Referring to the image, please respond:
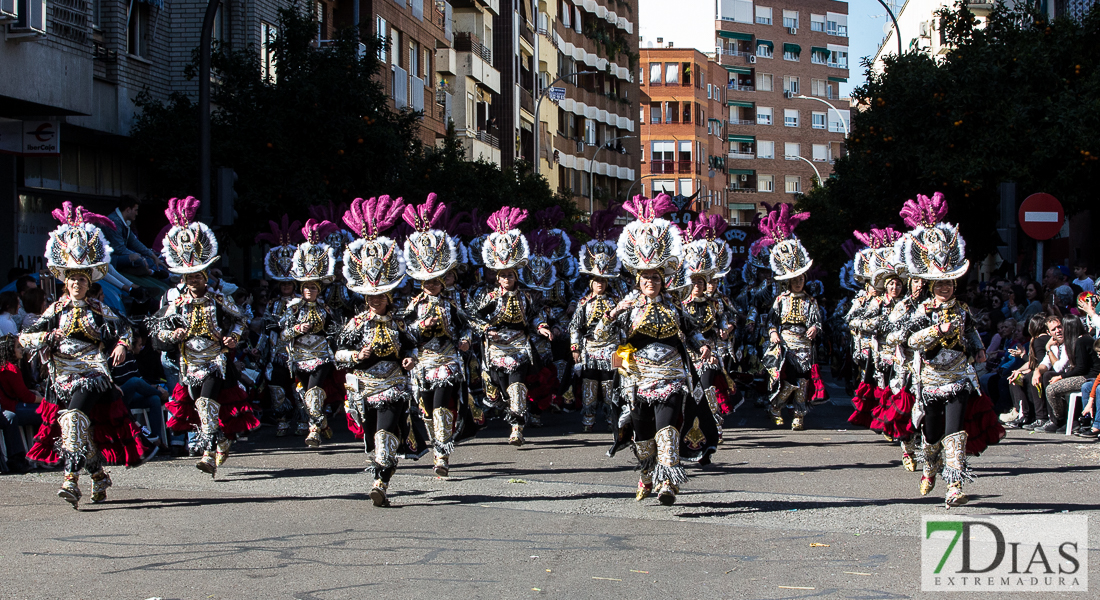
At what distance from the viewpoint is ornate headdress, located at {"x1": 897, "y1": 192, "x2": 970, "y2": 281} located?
9531 mm

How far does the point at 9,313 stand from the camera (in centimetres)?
1249

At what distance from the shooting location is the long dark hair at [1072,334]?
1431cm

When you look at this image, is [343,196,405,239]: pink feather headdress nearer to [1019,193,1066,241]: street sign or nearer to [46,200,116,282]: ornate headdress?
[46,200,116,282]: ornate headdress

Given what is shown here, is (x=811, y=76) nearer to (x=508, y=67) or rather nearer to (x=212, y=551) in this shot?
(x=508, y=67)

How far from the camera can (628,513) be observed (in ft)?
29.9

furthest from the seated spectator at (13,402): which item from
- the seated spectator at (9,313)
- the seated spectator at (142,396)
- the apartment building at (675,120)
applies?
the apartment building at (675,120)

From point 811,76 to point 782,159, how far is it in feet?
25.5

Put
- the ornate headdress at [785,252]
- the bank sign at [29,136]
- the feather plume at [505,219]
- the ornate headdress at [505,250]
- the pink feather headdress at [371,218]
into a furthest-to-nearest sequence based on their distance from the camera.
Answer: the bank sign at [29,136], the ornate headdress at [785,252], the feather plume at [505,219], the ornate headdress at [505,250], the pink feather headdress at [371,218]

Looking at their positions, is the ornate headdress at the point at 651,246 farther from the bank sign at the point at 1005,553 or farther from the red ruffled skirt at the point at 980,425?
the bank sign at the point at 1005,553

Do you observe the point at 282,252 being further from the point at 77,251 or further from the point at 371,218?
the point at 77,251

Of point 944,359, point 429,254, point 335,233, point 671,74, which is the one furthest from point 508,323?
point 671,74

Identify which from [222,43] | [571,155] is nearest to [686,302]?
[222,43]

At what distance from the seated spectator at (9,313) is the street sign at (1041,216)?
11.9 meters

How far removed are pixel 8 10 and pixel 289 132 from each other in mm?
4808
